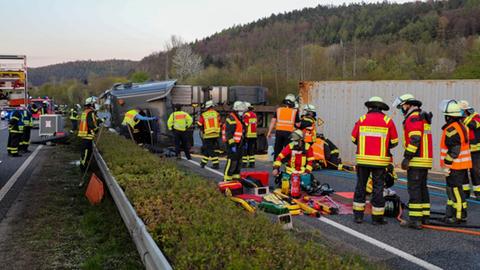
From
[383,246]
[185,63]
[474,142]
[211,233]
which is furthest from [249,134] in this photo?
[185,63]

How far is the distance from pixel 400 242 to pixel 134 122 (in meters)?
10.1

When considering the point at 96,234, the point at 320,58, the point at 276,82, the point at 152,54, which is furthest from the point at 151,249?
the point at 152,54

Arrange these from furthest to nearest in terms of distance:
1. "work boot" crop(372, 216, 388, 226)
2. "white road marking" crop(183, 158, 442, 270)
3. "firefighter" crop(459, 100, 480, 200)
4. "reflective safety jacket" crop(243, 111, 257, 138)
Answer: "reflective safety jacket" crop(243, 111, 257, 138) < "firefighter" crop(459, 100, 480, 200) < "work boot" crop(372, 216, 388, 226) < "white road marking" crop(183, 158, 442, 270)

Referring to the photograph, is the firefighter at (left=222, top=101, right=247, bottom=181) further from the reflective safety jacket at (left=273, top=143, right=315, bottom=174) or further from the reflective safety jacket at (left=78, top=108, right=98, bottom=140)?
the reflective safety jacket at (left=78, top=108, right=98, bottom=140)

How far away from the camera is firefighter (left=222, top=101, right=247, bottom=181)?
9.15 meters

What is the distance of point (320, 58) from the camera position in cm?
6075

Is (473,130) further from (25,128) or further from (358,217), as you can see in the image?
(25,128)

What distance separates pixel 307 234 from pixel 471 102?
800cm

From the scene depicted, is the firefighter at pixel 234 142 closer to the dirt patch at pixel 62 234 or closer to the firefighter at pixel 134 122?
the dirt patch at pixel 62 234

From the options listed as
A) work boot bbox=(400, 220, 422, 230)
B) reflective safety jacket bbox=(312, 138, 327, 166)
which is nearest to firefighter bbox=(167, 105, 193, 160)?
reflective safety jacket bbox=(312, 138, 327, 166)

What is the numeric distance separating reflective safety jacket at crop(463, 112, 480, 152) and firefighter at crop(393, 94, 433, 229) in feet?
8.61

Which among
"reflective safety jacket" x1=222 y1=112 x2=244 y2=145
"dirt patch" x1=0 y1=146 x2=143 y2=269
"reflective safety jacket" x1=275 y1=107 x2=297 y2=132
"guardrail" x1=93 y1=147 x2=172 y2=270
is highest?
"reflective safety jacket" x1=275 y1=107 x2=297 y2=132

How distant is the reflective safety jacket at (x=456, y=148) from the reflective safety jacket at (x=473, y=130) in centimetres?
196

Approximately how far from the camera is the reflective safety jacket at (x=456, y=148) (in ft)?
22.9
